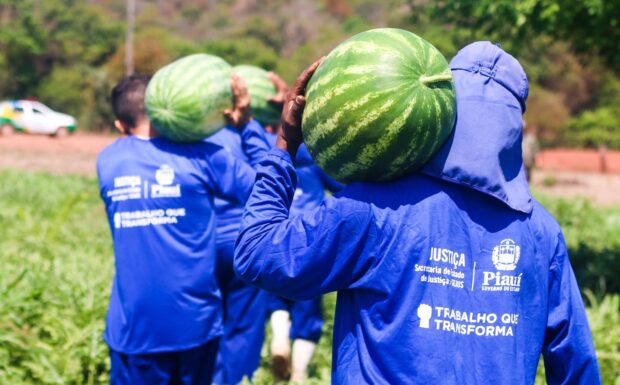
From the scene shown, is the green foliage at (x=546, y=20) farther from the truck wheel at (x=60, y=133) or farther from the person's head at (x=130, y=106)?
the truck wheel at (x=60, y=133)

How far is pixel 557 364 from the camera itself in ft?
7.86

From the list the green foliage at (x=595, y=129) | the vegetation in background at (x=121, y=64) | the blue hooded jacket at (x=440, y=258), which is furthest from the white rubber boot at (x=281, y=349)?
the green foliage at (x=595, y=129)

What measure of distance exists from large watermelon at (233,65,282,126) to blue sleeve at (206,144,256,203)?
1338 mm

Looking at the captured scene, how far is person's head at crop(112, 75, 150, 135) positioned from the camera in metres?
4.14

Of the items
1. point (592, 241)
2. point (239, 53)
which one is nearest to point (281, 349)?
point (592, 241)

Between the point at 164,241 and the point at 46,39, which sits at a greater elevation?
the point at 46,39

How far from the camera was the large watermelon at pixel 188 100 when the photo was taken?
3.89 metres

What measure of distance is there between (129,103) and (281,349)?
7.22ft

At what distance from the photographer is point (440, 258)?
220 centimetres

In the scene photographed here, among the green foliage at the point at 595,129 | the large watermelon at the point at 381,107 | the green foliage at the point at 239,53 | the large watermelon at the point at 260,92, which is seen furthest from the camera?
the green foliage at the point at 239,53

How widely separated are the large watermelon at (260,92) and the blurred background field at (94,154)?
1818 millimetres

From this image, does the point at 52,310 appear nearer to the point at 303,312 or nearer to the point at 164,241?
the point at 303,312

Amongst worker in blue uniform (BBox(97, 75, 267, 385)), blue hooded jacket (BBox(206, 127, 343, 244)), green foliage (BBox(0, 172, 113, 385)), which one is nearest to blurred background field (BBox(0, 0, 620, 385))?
green foliage (BBox(0, 172, 113, 385))

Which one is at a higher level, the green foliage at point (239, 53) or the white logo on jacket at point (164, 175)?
the green foliage at point (239, 53)
